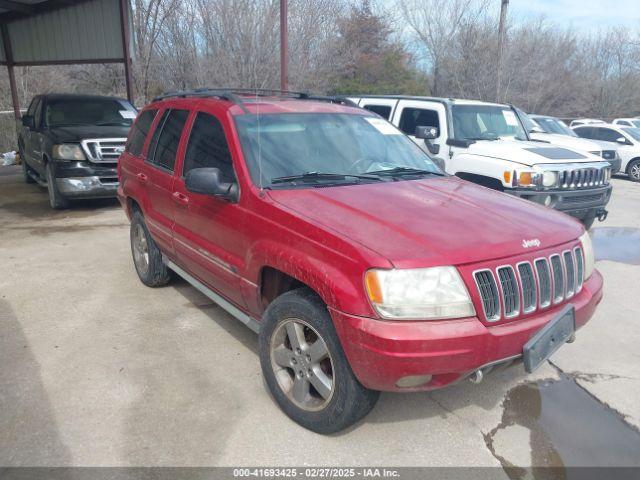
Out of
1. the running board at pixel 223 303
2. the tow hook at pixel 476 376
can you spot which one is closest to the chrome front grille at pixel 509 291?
the tow hook at pixel 476 376

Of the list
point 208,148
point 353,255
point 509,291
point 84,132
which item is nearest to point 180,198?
point 208,148

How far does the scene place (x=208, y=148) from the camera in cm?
373

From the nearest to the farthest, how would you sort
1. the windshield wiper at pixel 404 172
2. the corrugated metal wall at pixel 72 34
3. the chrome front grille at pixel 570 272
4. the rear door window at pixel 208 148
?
the chrome front grille at pixel 570 272, the rear door window at pixel 208 148, the windshield wiper at pixel 404 172, the corrugated metal wall at pixel 72 34

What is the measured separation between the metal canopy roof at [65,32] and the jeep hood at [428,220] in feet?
35.4

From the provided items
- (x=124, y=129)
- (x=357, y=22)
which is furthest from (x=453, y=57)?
(x=124, y=129)

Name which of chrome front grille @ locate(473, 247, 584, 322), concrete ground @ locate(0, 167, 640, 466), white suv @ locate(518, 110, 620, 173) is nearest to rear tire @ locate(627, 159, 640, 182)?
white suv @ locate(518, 110, 620, 173)

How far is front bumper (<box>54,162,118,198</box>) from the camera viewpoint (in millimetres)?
8039

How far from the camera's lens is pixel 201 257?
381cm

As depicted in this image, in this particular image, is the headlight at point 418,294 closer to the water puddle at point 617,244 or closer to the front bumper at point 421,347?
the front bumper at point 421,347

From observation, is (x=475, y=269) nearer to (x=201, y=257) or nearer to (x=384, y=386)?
(x=384, y=386)

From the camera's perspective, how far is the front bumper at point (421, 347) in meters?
2.35

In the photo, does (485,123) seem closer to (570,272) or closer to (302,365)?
(570,272)

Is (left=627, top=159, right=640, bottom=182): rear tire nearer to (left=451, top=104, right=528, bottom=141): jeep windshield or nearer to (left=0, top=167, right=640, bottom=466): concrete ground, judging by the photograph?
(left=451, top=104, right=528, bottom=141): jeep windshield

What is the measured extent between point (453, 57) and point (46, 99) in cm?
2950
